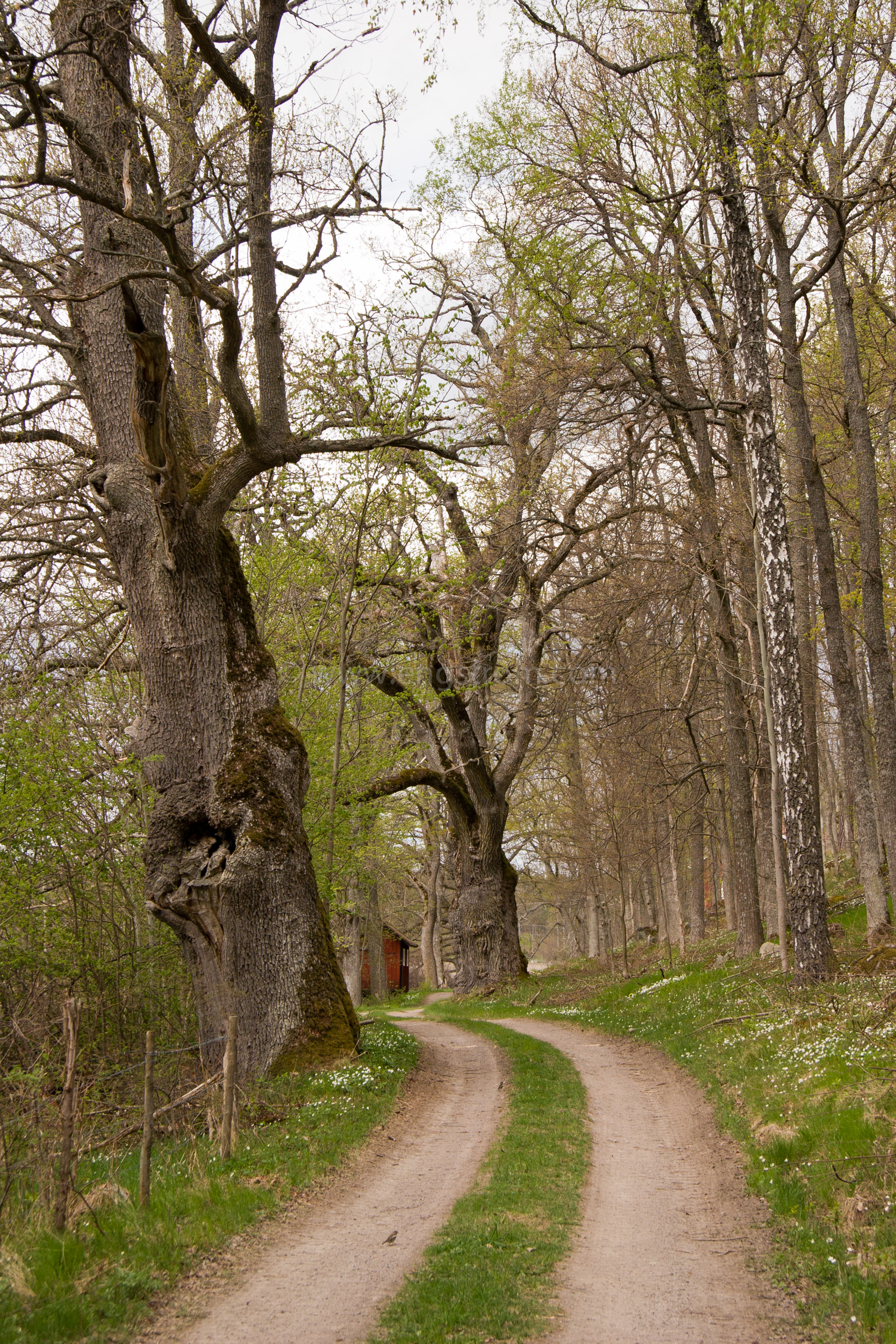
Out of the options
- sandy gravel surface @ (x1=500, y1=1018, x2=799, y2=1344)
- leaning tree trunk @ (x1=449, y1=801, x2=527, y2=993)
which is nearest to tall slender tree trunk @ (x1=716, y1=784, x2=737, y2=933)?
leaning tree trunk @ (x1=449, y1=801, x2=527, y2=993)

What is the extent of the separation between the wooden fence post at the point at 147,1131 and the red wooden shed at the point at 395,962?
40897 millimetres

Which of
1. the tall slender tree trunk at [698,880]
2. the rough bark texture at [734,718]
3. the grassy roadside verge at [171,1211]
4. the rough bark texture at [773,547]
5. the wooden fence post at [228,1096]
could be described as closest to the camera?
the grassy roadside verge at [171,1211]

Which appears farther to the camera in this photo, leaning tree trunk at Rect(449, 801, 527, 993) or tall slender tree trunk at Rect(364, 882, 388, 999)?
tall slender tree trunk at Rect(364, 882, 388, 999)

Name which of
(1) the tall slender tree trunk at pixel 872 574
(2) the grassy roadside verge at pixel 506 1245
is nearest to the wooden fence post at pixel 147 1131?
(2) the grassy roadside verge at pixel 506 1245

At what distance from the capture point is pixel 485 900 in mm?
22188

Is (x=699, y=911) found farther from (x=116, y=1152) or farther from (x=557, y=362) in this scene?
(x=116, y=1152)

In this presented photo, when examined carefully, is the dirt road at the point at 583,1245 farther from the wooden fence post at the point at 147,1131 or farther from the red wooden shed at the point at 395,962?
the red wooden shed at the point at 395,962

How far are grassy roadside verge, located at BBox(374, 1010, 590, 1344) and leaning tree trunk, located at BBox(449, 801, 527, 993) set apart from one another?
1228cm

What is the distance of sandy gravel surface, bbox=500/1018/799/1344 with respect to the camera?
4.86 m

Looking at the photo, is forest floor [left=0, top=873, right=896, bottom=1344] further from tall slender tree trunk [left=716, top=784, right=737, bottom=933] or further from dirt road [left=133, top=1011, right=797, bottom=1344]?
tall slender tree trunk [left=716, top=784, right=737, bottom=933]

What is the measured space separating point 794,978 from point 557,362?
9.45 metres

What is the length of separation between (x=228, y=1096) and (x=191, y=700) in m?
4.59

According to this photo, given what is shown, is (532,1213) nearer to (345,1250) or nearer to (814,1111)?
(345,1250)

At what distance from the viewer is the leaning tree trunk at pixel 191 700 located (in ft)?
33.3
